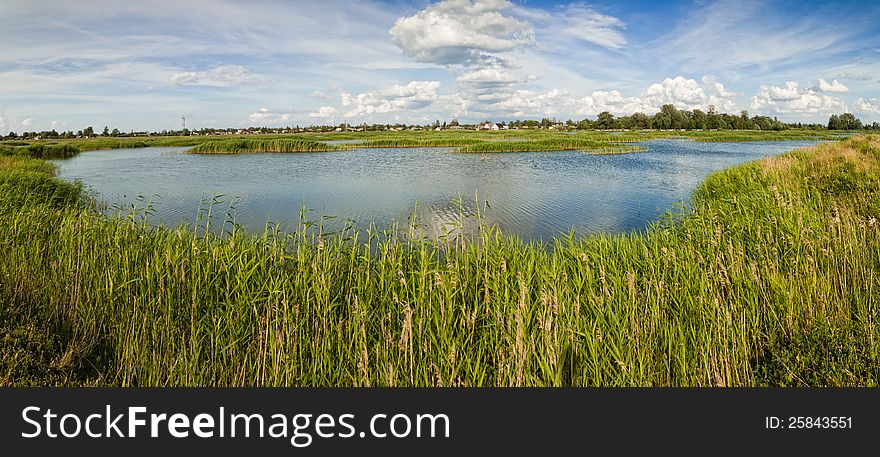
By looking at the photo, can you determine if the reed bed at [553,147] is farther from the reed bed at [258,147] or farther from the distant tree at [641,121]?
the distant tree at [641,121]

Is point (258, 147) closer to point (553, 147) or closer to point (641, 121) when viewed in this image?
point (553, 147)

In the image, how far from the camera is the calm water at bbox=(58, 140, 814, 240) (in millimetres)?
14406

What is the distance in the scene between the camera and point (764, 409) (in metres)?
3.61

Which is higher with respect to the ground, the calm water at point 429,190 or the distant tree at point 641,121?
the distant tree at point 641,121

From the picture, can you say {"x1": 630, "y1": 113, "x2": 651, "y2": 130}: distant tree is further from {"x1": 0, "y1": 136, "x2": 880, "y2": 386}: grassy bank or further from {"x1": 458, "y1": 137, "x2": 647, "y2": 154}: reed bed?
{"x1": 0, "y1": 136, "x2": 880, "y2": 386}: grassy bank

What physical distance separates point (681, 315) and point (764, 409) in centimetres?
141

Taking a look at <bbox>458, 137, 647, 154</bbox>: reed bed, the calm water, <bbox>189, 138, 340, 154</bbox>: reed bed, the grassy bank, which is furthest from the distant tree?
the grassy bank

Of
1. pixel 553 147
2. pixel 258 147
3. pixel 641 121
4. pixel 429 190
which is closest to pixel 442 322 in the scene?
pixel 429 190

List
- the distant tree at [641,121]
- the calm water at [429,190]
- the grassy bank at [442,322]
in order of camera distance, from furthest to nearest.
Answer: the distant tree at [641,121], the calm water at [429,190], the grassy bank at [442,322]

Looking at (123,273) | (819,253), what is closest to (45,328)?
(123,273)

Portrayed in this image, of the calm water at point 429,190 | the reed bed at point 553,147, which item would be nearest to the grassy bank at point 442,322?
the calm water at point 429,190

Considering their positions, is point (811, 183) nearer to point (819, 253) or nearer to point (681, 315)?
point (819, 253)

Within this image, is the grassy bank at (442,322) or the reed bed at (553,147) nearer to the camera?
the grassy bank at (442,322)

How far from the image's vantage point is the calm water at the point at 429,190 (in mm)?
14406
